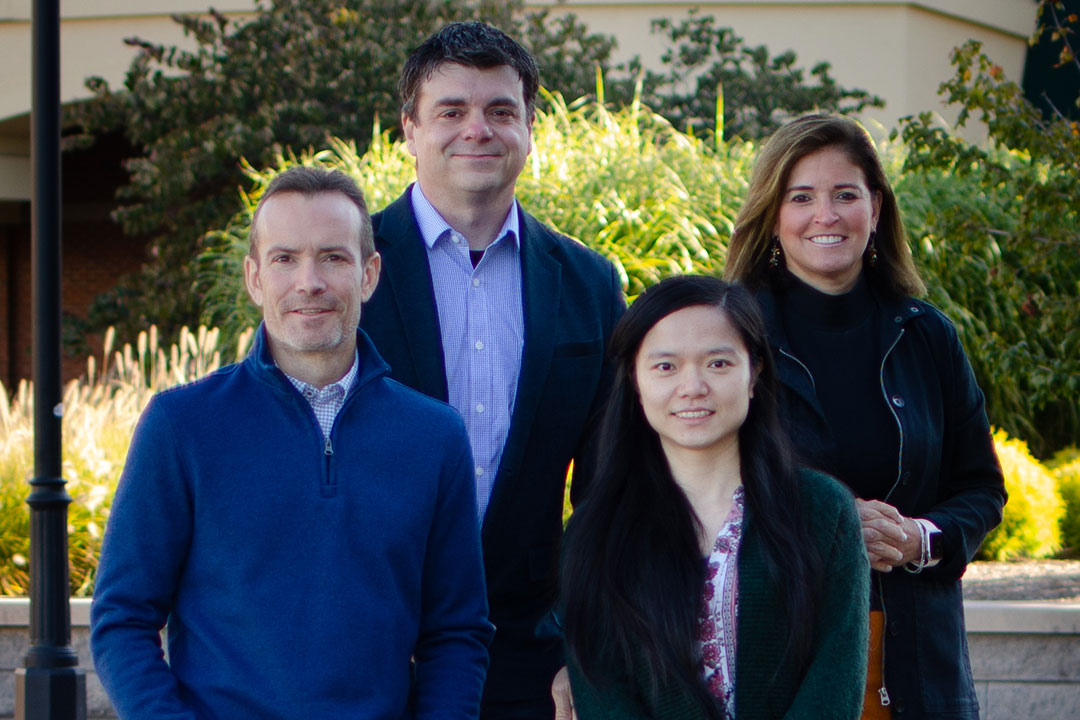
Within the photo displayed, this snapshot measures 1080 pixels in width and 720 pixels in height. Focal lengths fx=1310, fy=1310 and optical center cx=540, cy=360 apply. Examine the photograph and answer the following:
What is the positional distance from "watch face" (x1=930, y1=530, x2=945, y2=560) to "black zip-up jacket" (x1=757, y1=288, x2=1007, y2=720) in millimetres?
13

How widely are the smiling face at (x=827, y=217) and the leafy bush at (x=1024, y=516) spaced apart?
4.56 metres

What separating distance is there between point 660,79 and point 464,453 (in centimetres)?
1392

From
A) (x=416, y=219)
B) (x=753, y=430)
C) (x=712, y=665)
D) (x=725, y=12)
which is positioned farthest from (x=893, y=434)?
(x=725, y=12)

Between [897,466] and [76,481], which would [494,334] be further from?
[76,481]

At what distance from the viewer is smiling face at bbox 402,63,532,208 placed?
9.74 feet

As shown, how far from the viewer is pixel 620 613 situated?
2.46 meters

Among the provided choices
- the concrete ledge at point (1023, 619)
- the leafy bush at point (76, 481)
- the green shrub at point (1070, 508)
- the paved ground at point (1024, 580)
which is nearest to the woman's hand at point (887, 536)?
the concrete ledge at point (1023, 619)

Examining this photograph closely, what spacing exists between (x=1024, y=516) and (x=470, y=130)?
534 cm

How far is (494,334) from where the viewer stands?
9.96ft

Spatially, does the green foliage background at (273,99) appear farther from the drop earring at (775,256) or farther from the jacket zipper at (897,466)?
the jacket zipper at (897,466)

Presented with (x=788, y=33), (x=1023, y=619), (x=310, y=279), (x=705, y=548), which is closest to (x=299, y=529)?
(x=310, y=279)

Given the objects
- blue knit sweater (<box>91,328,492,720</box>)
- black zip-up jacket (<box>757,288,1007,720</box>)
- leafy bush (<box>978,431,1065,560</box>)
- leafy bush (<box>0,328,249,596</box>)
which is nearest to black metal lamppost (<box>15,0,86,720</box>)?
leafy bush (<box>0,328,249,596</box>)

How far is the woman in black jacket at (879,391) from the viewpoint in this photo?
2.84 m

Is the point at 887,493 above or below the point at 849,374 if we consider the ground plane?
below
